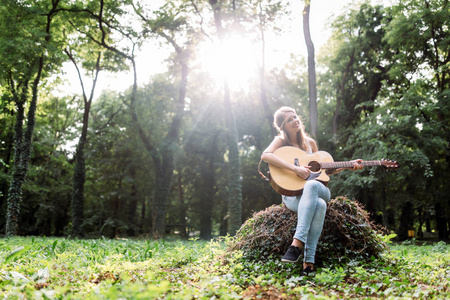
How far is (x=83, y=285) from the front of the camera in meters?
3.11

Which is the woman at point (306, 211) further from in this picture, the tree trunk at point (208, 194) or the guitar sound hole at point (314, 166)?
the tree trunk at point (208, 194)

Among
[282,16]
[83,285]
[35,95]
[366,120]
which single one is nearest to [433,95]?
[366,120]

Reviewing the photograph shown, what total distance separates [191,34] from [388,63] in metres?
10.5

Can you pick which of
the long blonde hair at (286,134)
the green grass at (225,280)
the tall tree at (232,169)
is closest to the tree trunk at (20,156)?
the tall tree at (232,169)

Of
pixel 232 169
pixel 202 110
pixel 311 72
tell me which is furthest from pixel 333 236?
pixel 202 110

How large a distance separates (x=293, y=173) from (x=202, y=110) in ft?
65.7

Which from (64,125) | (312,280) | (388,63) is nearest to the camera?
(312,280)

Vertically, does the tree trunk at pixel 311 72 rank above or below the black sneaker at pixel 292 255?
above

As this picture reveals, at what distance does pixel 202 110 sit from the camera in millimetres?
23609

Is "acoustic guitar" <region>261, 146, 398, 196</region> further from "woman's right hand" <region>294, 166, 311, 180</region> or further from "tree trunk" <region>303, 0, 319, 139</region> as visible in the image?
"tree trunk" <region>303, 0, 319, 139</region>

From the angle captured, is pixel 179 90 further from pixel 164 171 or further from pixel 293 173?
pixel 293 173

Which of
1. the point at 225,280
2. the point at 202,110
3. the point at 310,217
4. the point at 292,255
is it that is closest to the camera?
the point at 225,280

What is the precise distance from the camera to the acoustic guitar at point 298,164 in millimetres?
3904

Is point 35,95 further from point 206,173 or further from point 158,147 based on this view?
point 206,173
